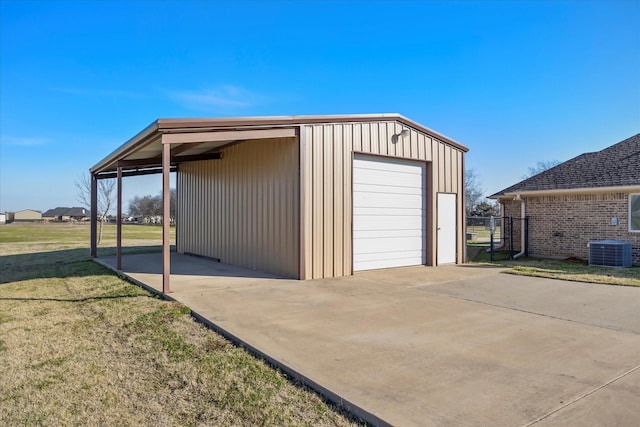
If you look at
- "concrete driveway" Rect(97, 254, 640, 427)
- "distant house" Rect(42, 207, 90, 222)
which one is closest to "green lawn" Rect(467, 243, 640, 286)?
"concrete driveway" Rect(97, 254, 640, 427)

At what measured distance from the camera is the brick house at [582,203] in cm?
1184

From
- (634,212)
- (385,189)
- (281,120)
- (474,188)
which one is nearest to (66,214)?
(474,188)

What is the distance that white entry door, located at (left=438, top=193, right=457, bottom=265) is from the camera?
35.8 ft

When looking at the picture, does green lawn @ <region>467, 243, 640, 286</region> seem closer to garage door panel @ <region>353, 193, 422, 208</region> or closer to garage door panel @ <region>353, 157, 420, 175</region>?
garage door panel @ <region>353, 193, 422, 208</region>

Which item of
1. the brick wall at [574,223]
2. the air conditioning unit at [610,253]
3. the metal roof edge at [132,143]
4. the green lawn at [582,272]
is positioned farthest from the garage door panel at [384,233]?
the brick wall at [574,223]

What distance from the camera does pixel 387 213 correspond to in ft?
32.3

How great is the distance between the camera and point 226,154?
1152cm

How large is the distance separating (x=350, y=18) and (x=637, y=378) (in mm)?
10123

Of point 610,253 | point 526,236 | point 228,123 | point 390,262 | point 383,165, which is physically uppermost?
point 228,123

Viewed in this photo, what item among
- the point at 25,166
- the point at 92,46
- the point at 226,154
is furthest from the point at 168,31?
the point at 25,166

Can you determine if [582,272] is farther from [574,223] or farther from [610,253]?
[574,223]

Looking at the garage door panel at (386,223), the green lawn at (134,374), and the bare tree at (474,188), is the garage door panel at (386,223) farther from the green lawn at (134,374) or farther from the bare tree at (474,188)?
the bare tree at (474,188)

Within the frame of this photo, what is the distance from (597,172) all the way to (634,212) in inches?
81.1

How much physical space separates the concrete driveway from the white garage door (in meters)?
1.56
